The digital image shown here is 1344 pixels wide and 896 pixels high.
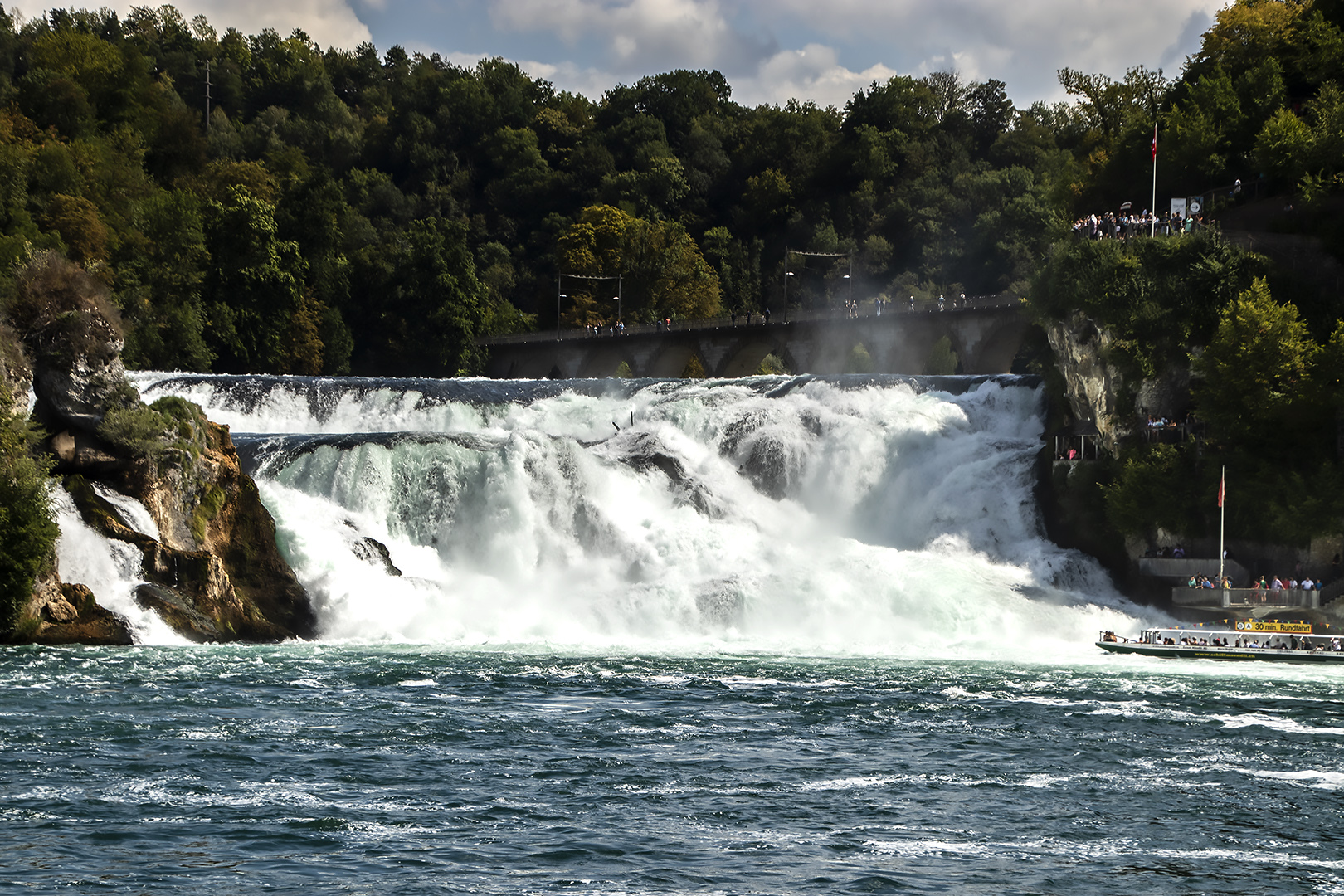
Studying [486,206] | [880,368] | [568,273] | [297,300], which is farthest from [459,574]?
[486,206]

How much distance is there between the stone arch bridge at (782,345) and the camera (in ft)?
253

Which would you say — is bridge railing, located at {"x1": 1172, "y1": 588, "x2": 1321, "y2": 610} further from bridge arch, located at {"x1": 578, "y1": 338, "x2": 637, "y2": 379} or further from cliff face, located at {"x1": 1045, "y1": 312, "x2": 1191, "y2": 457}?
bridge arch, located at {"x1": 578, "y1": 338, "x2": 637, "y2": 379}

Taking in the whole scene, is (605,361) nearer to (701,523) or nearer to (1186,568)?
(701,523)

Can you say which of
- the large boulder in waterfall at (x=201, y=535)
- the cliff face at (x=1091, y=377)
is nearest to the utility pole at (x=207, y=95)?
the large boulder in waterfall at (x=201, y=535)

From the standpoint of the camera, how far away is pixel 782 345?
8762cm

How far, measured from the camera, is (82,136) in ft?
292

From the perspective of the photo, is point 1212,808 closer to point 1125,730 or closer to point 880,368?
point 1125,730

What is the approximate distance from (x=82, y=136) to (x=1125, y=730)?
78540 mm

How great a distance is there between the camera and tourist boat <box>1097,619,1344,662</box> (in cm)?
3800

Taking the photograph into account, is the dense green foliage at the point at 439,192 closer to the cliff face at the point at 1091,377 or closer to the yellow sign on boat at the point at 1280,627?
the cliff face at the point at 1091,377

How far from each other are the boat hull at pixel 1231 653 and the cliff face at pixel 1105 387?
11.4 m

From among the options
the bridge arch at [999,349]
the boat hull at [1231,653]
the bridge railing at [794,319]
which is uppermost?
the bridge railing at [794,319]

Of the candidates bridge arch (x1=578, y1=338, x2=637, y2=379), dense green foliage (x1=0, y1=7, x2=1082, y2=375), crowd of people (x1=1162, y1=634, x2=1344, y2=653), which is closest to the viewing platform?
crowd of people (x1=1162, y1=634, x2=1344, y2=653)

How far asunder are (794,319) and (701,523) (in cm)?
3972
